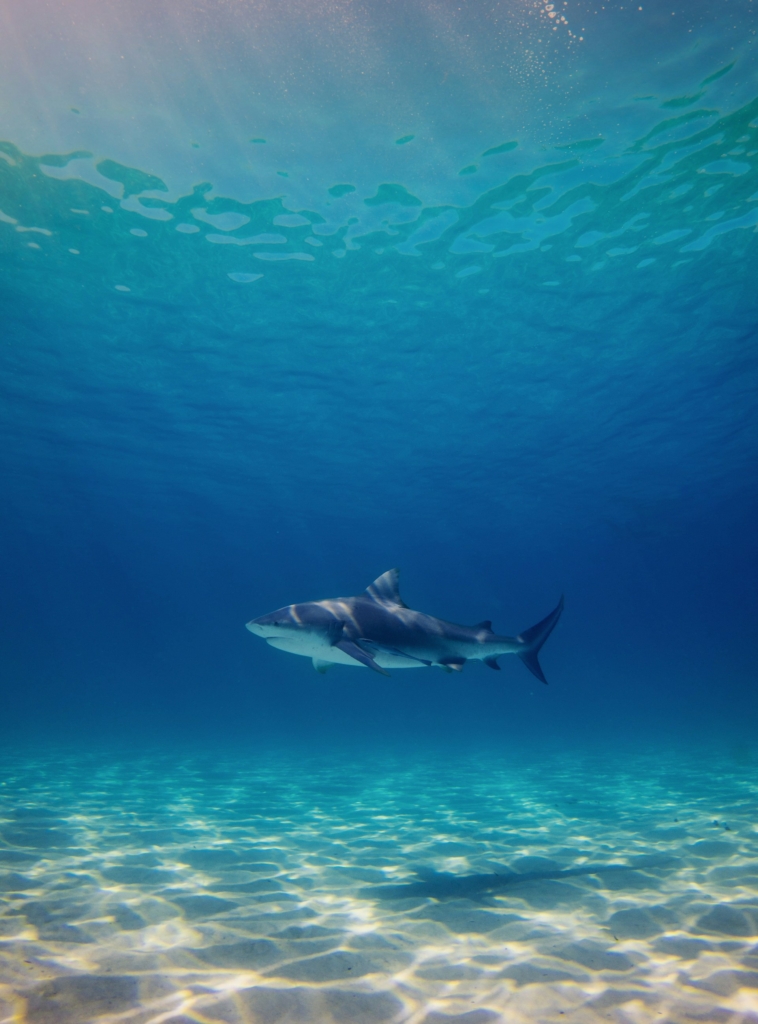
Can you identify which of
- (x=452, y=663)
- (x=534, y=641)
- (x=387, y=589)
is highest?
(x=387, y=589)

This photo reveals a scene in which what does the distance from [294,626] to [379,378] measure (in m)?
18.3

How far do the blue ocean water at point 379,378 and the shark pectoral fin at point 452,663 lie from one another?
2.53 m

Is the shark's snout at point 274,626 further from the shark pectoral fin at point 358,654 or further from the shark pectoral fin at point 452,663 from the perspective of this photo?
the shark pectoral fin at point 452,663

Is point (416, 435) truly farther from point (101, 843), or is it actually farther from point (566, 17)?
point (101, 843)

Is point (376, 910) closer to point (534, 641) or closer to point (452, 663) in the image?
point (452, 663)

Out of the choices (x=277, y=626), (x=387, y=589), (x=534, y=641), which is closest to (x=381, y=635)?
(x=387, y=589)

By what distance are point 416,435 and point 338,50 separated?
18.9 m

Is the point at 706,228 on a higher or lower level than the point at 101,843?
higher

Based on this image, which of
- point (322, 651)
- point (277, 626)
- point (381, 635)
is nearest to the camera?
point (277, 626)

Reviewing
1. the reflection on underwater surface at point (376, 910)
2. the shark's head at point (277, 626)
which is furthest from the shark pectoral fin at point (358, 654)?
the reflection on underwater surface at point (376, 910)

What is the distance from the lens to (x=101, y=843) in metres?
8.43

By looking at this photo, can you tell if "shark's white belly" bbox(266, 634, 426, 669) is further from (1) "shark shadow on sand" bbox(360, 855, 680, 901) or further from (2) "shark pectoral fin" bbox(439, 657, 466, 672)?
(1) "shark shadow on sand" bbox(360, 855, 680, 901)

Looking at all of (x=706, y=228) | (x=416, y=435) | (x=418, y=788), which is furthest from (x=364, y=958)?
(x=416, y=435)

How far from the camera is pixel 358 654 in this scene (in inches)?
229
